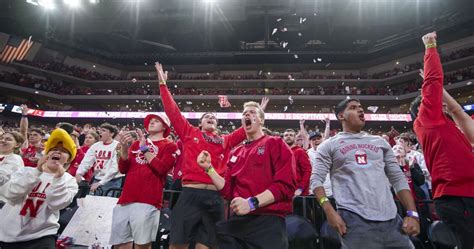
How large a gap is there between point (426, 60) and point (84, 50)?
32.2 metres

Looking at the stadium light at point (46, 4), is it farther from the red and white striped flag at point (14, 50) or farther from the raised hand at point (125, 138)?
the raised hand at point (125, 138)

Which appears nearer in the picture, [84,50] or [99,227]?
[99,227]

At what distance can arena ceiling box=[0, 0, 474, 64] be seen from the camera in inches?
916

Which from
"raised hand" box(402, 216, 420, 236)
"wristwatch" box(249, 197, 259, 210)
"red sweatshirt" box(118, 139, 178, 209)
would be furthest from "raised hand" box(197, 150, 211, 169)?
"raised hand" box(402, 216, 420, 236)

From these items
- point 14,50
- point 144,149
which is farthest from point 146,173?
point 14,50

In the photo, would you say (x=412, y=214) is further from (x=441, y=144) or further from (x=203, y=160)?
(x=203, y=160)

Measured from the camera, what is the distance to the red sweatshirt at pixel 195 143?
3371 mm

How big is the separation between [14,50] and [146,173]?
30.5 metres

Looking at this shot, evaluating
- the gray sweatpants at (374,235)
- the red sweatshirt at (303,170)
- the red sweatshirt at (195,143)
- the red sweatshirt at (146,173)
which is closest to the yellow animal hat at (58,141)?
the red sweatshirt at (146,173)

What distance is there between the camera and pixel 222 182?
7.38 feet

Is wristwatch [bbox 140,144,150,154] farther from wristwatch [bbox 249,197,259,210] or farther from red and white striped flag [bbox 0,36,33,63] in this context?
red and white striped flag [bbox 0,36,33,63]

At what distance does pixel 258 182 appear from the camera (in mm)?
2172

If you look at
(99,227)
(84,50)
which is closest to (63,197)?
(99,227)

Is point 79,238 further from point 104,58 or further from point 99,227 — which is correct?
point 104,58
